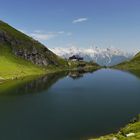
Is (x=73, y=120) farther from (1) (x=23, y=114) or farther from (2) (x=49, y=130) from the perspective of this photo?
(1) (x=23, y=114)

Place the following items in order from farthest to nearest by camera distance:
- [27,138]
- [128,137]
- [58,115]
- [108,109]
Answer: [108,109]
[58,115]
[27,138]
[128,137]

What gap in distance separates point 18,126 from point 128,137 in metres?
43.9

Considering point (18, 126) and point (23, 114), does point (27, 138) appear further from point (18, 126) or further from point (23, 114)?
point (23, 114)

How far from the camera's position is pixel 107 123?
96.7 meters

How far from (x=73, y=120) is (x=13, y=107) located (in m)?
43.5

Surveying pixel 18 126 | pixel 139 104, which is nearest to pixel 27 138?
pixel 18 126

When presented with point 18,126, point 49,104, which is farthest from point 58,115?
point 49,104

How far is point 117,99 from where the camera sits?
152000mm

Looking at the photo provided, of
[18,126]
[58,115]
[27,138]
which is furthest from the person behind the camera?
[58,115]

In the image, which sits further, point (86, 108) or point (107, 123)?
point (86, 108)

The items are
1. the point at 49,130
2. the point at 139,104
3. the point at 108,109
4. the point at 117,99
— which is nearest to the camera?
the point at 49,130

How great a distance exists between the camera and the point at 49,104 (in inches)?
5576

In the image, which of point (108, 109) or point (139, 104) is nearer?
point (108, 109)

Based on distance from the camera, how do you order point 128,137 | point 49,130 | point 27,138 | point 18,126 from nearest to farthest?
point 128,137 < point 27,138 < point 49,130 < point 18,126
